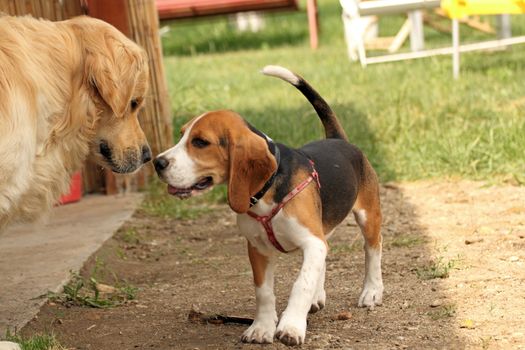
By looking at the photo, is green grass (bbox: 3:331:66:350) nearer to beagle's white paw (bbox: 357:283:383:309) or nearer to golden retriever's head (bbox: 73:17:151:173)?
golden retriever's head (bbox: 73:17:151:173)

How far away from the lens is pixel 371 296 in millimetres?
4812

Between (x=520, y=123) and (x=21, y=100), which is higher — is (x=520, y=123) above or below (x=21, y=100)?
below

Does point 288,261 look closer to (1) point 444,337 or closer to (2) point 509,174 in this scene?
(1) point 444,337

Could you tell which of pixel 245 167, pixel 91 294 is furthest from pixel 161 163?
pixel 91 294

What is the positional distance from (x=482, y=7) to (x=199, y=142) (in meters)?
5.52

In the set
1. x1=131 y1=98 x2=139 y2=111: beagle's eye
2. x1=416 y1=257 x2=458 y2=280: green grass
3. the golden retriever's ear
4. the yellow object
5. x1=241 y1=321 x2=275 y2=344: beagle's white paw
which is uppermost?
the golden retriever's ear

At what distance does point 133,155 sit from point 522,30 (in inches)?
426

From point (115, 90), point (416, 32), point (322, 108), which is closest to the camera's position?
point (115, 90)

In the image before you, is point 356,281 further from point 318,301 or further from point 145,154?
point 145,154

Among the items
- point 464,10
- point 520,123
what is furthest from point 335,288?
point 464,10

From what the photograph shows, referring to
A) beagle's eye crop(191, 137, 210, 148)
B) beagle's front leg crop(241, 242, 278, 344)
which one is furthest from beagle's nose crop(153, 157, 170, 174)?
beagle's front leg crop(241, 242, 278, 344)

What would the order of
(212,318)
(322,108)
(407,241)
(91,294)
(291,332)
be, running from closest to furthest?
(291,332)
(212,318)
(322,108)
(91,294)
(407,241)

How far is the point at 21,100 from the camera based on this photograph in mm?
4277

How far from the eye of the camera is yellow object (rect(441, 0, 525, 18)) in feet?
29.1
